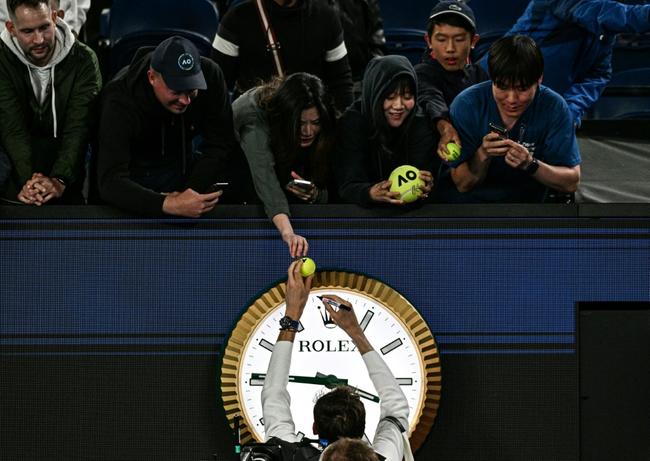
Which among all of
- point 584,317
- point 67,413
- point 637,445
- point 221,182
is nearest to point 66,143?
point 221,182

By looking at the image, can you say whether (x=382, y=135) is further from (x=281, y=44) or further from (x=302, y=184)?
(x=281, y=44)

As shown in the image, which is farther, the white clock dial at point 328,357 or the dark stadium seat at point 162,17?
the dark stadium seat at point 162,17

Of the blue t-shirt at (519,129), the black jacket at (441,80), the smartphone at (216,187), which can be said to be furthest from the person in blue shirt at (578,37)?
the smartphone at (216,187)

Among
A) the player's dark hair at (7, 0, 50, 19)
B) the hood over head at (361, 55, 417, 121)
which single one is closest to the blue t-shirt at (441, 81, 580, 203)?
the hood over head at (361, 55, 417, 121)

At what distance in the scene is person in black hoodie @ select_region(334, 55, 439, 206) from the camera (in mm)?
5648

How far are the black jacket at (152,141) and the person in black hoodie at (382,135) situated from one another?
520 millimetres

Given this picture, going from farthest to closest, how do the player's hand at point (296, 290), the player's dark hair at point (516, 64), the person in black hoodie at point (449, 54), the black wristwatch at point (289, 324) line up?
the person in black hoodie at point (449, 54)
the player's dark hair at point (516, 64)
the player's hand at point (296, 290)
the black wristwatch at point (289, 324)

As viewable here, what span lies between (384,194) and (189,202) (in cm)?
80

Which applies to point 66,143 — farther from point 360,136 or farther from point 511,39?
point 511,39

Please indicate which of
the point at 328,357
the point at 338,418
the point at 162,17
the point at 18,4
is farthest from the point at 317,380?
the point at 162,17

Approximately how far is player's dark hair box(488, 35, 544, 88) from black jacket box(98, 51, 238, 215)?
1.17m

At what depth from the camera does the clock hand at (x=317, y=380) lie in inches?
221

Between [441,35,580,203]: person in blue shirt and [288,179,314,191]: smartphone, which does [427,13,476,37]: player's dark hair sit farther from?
[288,179,314,191]: smartphone

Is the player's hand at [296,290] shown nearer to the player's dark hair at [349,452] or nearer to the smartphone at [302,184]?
the smartphone at [302,184]
